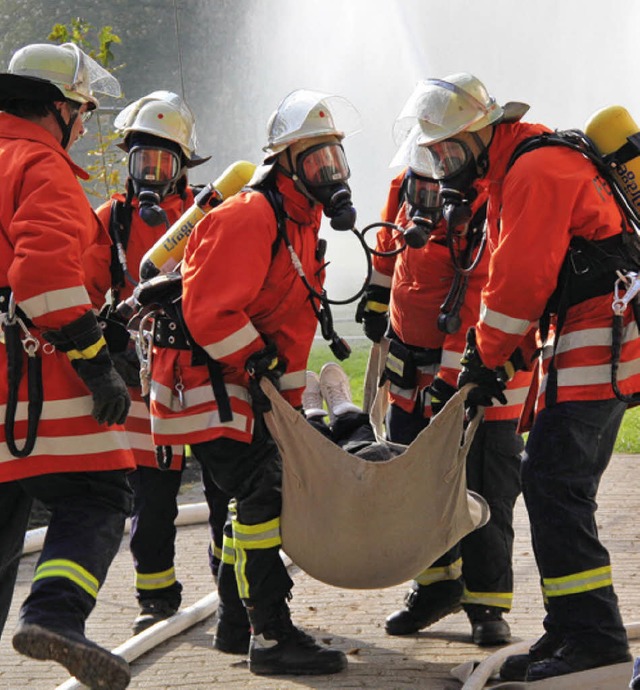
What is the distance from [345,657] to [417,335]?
4.37 ft

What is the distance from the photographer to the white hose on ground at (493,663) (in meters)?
3.82

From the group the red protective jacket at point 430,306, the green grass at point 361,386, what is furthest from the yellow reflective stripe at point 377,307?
the green grass at point 361,386

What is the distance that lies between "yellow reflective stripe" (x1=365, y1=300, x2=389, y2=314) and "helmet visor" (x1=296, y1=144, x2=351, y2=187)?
1049 millimetres

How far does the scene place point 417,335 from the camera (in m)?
4.94

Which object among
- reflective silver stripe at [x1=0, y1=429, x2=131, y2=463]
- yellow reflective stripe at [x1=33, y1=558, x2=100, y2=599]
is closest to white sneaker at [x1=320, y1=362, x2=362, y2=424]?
reflective silver stripe at [x1=0, y1=429, x2=131, y2=463]

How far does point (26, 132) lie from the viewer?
12.4ft

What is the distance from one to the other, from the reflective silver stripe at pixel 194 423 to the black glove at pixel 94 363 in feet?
2.27

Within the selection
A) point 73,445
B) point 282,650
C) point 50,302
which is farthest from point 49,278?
point 282,650

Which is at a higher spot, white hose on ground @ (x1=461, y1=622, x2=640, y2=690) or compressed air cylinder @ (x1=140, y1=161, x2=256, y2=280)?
compressed air cylinder @ (x1=140, y1=161, x2=256, y2=280)

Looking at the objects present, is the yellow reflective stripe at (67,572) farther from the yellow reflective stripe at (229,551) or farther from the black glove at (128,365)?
the black glove at (128,365)

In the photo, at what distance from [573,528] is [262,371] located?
45.3 inches

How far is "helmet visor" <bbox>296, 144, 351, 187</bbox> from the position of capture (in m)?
4.24

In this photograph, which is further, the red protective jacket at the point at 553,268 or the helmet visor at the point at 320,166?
the helmet visor at the point at 320,166

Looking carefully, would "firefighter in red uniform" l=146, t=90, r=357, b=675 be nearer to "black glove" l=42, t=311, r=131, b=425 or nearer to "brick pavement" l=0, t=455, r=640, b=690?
"brick pavement" l=0, t=455, r=640, b=690
